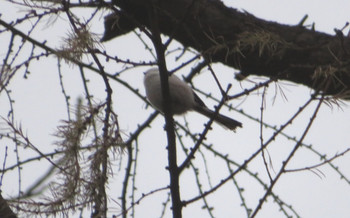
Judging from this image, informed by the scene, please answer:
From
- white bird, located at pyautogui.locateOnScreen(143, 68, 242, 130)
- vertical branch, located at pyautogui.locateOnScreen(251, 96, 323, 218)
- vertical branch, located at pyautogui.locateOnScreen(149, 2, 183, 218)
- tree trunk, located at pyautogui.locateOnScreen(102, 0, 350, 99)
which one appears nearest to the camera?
vertical branch, located at pyautogui.locateOnScreen(251, 96, 323, 218)

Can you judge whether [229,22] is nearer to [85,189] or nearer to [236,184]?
[236,184]

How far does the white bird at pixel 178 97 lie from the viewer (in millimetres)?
3697

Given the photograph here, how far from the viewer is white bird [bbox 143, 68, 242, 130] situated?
3697 mm

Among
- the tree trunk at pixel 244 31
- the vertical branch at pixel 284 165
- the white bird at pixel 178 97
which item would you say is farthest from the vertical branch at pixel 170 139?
the white bird at pixel 178 97

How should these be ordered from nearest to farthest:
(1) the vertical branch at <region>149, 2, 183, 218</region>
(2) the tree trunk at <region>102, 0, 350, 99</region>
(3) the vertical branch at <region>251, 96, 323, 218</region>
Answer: (3) the vertical branch at <region>251, 96, 323, 218</region>, (1) the vertical branch at <region>149, 2, 183, 218</region>, (2) the tree trunk at <region>102, 0, 350, 99</region>

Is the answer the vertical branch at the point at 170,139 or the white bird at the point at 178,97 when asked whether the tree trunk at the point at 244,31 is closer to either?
the white bird at the point at 178,97

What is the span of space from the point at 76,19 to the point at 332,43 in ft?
4.56

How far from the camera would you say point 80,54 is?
240cm

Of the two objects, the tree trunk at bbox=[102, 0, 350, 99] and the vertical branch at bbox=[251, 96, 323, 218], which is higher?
the tree trunk at bbox=[102, 0, 350, 99]

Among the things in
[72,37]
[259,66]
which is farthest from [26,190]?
[259,66]

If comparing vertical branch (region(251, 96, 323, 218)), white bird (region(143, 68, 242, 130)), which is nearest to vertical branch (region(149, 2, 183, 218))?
vertical branch (region(251, 96, 323, 218))

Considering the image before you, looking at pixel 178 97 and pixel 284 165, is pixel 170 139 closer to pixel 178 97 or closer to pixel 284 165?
pixel 284 165

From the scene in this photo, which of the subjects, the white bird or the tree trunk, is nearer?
the tree trunk

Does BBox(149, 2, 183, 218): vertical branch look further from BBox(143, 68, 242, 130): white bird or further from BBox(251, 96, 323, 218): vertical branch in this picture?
BBox(143, 68, 242, 130): white bird
